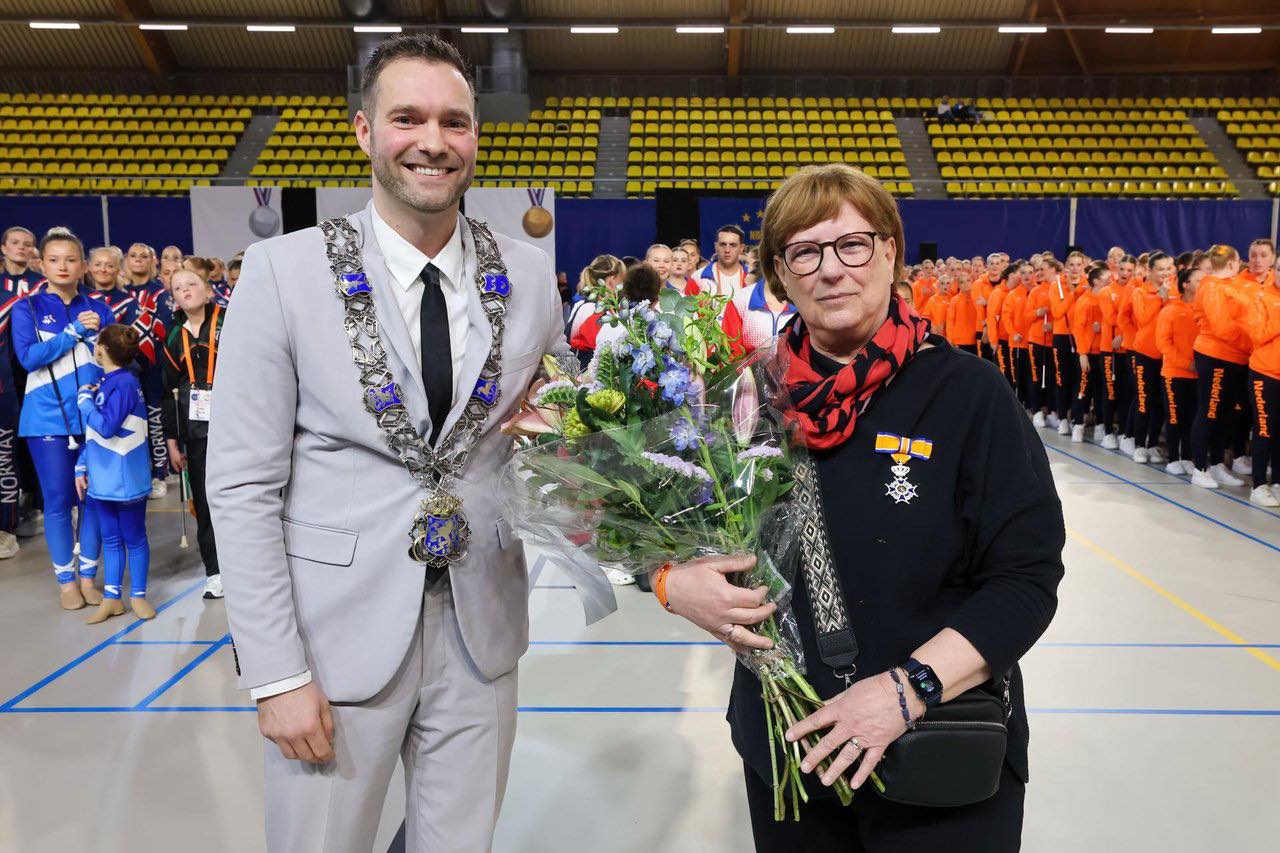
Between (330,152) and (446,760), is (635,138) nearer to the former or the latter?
(330,152)

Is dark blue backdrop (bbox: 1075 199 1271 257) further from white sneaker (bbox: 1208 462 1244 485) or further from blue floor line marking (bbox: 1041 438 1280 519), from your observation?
white sneaker (bbox: 1208 462 1244 485)

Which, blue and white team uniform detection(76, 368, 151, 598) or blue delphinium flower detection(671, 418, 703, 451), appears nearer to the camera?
blue delphinium flower detection(671, 418, 703, 451)

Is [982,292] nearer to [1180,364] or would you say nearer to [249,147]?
[1180,364]

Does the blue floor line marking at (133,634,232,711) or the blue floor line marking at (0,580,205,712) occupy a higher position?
the blue floor line marking at (0,580,205,712)

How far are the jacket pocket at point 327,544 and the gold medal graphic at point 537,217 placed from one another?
13.0 metres

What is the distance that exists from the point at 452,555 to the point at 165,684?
114 inches

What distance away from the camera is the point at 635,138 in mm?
19000

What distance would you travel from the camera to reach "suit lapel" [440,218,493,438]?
60.2 inches

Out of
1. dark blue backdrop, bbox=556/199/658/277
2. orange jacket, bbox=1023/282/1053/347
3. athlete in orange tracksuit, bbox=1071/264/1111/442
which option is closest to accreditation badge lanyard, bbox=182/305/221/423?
athlete in orange tracksuit, bbox=1071/264/1111/442

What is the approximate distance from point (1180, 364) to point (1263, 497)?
4.44ft

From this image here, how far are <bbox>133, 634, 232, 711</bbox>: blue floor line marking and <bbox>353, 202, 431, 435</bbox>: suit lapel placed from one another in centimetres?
250

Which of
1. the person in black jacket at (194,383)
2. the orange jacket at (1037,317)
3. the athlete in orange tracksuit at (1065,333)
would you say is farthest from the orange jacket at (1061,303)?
the person in black jacket at (194,383)

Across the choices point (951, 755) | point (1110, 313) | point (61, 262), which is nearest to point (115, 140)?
point (61, 262)

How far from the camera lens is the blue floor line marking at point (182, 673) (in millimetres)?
3631
